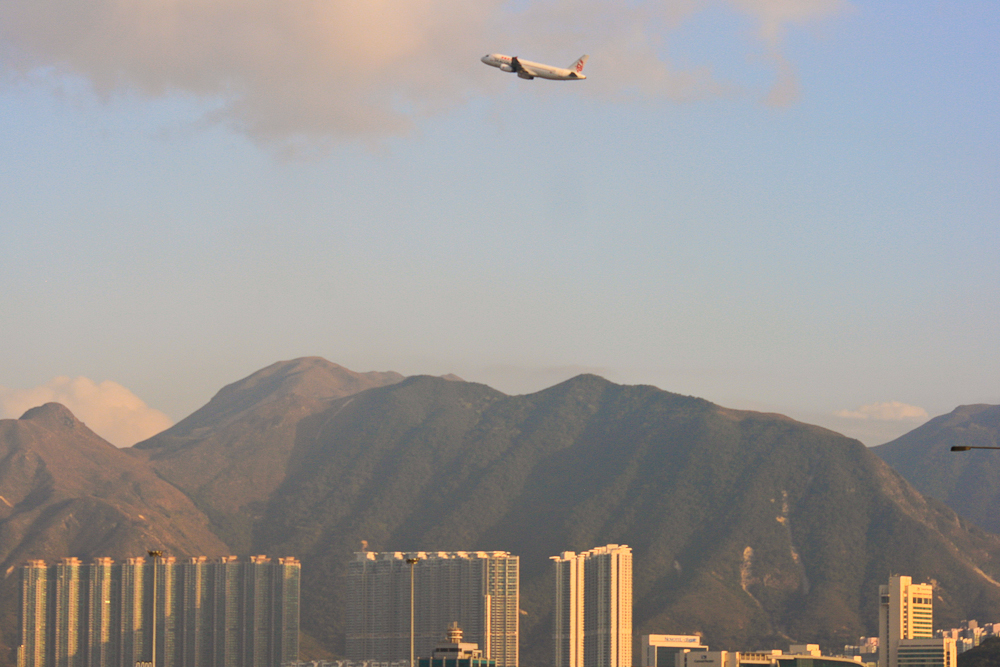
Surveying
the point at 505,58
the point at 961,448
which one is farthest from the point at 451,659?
the point at 961,448

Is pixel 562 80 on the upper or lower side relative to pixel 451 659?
upper

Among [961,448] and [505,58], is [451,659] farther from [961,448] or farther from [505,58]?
[961,448]

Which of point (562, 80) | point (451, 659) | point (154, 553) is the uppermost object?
point (562, 80)

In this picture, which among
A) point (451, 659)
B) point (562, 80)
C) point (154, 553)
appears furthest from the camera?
point (451, 659)

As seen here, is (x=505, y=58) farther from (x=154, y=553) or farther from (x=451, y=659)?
(x=451, y=659)

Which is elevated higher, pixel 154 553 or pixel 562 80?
pixel 562 80

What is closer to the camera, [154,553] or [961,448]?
[961,448]

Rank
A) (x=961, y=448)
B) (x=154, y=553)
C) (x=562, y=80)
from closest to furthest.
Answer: (x=961, y=448), (x=154, y=553), (x=562, y=80)

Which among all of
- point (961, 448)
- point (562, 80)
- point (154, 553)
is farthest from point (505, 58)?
point (961, 448)

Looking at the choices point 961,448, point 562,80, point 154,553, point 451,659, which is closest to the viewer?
point 961,448
